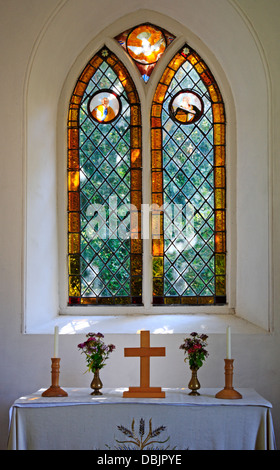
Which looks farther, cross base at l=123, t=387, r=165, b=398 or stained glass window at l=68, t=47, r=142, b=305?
stained glass window at l=68, t=47, r=142, b=305

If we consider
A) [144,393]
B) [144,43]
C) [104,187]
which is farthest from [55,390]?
[144,43]

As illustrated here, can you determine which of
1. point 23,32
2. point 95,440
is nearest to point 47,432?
point 95,440

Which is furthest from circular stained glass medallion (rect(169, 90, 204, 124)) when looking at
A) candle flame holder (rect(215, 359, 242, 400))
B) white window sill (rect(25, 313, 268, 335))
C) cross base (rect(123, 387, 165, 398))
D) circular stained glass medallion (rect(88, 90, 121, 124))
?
cross base (rect(123, 387, 165, 398))

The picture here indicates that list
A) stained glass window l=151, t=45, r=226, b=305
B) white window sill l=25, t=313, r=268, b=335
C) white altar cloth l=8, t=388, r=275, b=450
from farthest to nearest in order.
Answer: stained glass window l=151, t=45, r=226, b=305, white window sill l=25, t=313, r=268, b=335, white altar cloth l=8, t=388, r=275, b=450

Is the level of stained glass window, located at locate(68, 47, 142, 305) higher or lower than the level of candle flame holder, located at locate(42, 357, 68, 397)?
higher

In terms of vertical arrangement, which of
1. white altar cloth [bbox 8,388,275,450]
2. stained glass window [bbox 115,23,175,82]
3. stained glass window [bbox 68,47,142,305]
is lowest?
white altar cloth [bbox 8,388,275,450]

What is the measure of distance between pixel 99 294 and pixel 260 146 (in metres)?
2.05

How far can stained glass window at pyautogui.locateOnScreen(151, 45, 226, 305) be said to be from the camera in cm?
635

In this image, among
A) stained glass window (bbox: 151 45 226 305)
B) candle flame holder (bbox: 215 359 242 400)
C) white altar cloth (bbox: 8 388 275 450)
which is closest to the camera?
white altar cloth (bbox: 8 388 275 450)

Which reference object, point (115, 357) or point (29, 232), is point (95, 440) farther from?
point (29, 232)

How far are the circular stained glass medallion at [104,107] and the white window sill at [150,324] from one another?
1934 millimetres

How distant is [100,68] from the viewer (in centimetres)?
658

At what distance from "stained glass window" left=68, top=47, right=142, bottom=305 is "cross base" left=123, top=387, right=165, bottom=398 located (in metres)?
1.69

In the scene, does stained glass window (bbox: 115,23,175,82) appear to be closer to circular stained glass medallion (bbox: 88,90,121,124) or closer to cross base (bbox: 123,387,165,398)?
circular stained glass medallion (bbox: 88,90,121,124)
